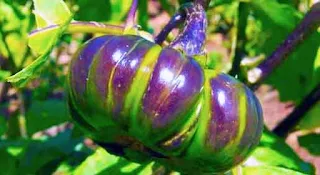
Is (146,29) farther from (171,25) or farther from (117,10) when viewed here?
(171,25)

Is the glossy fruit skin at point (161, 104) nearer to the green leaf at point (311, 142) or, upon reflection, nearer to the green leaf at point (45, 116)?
the green leaf at point (311, 142)

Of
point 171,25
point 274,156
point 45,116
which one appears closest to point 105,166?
point 274,156

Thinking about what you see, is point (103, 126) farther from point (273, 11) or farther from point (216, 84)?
point (273, 11)

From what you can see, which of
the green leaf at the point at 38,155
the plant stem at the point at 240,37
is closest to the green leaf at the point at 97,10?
the plant stem at the point at 240,37

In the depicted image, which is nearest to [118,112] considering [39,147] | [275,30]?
[275,30]

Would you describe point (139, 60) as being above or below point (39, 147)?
above

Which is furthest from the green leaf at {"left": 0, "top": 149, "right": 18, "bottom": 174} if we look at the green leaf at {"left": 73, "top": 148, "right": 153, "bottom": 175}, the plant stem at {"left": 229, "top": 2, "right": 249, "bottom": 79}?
the plant stem at {"left": 229, "top": 2, "right": 249, "bottom": 79}

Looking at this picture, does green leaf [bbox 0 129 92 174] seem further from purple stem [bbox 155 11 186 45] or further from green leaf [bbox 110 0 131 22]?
purple stem [bbox 155 11 186 45]

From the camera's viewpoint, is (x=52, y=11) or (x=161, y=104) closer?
(x=161, y=104)
